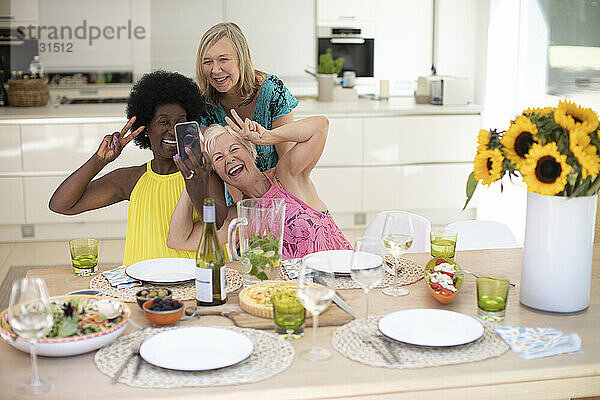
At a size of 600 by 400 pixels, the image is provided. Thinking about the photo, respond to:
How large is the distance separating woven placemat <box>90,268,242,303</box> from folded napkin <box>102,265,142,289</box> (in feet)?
0.04

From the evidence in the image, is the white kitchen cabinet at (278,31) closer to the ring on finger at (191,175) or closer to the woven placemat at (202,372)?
the ring on finger at (191,175)

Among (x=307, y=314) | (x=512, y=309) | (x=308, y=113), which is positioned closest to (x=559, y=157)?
(x=512, y=309)

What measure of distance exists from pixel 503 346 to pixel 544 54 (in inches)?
151

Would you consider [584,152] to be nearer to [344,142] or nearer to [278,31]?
[344,142]

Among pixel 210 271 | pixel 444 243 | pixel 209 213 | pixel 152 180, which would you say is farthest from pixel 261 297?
pixel 152 180

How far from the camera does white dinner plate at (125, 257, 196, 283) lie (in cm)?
187

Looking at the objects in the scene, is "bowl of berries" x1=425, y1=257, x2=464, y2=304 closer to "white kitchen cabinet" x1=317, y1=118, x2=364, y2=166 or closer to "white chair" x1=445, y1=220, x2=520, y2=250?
"white chair" x1=445, y1=220, x2=520, y2=250

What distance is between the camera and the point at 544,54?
4855mm

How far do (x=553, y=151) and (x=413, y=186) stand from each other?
147 inches

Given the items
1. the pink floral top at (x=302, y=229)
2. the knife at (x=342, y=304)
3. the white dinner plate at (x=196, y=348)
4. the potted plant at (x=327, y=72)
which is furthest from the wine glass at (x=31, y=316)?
the potted plant at (x=327, y=72)

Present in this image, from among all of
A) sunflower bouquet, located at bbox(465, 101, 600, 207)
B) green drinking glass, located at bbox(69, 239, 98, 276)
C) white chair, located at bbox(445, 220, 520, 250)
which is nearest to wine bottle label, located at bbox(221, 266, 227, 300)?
green drinking glass, located at bbox(69, 239, 98, 276)

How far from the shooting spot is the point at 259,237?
182 centimetres

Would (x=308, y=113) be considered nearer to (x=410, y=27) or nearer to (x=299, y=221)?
(x=410, y=27)

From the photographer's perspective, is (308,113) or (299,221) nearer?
(299,221)
